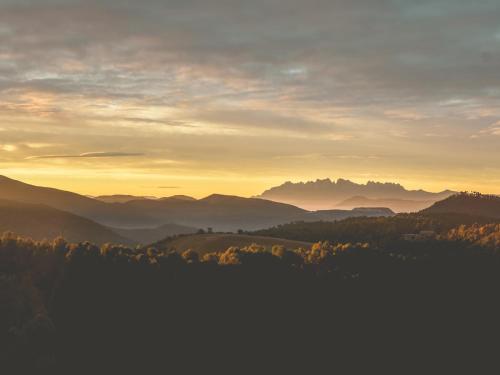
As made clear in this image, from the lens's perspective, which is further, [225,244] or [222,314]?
[225,244]

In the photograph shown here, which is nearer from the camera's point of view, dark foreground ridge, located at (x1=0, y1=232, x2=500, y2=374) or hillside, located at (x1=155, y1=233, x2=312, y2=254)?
dark foreground ridge, located at (x1=0, y1=232, x2=500, y2=374)

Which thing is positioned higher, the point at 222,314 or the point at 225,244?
the point at 225,244

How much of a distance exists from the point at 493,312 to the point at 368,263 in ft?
95.5

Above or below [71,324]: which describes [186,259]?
above

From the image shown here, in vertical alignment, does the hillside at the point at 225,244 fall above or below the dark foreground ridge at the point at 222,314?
above

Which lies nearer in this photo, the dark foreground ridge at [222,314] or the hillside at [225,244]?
the dark foreground ridge at [222,314]

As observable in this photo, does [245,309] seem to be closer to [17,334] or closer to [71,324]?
[71,324]

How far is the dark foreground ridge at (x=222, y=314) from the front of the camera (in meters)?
84.9

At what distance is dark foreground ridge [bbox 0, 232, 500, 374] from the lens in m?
84.9

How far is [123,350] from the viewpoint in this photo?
8612 centimetres

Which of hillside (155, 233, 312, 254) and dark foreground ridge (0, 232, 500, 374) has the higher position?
hillside (155, 233, 312, 254)

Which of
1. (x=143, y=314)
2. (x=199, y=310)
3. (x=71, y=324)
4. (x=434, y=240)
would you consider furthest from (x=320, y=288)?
(x=434, y=240)

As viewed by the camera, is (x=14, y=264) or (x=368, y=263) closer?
(x=14, y=264)

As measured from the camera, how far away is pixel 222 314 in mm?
99250
